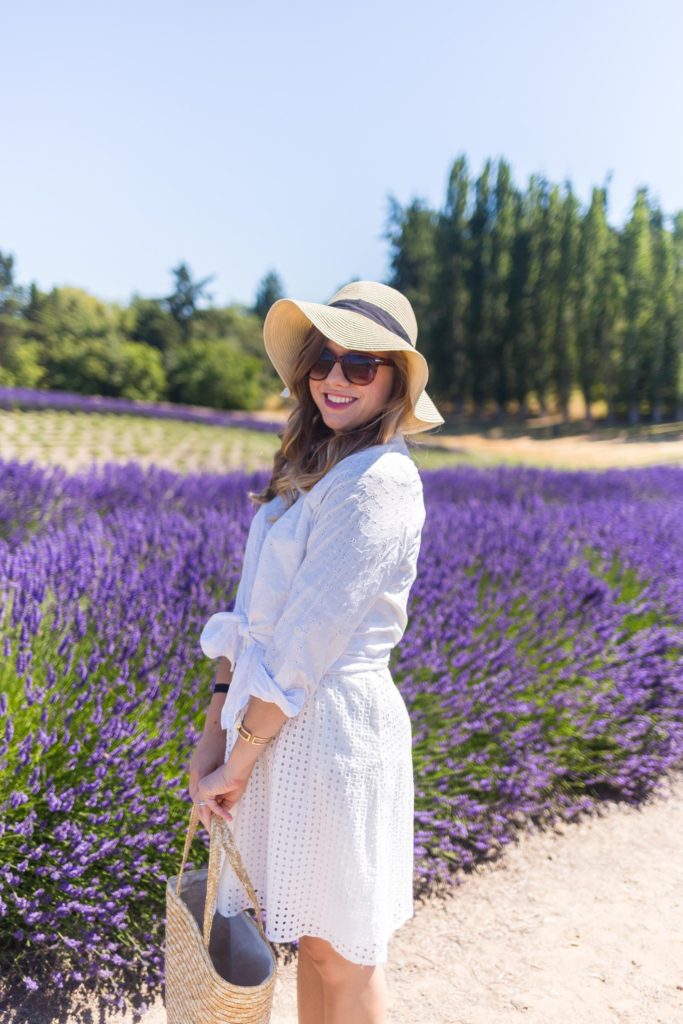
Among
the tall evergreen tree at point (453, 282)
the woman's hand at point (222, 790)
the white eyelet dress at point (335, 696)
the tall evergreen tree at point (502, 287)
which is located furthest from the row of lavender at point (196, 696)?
the tall evergreen tree at point (453, 282)

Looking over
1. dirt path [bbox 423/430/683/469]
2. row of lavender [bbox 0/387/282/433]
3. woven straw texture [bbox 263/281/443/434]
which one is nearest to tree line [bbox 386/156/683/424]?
dirt path [bbox 423/430/683/469]

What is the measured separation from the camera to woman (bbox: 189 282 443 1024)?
1.19 metres

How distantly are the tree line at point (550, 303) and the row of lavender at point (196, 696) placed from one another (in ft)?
84.9

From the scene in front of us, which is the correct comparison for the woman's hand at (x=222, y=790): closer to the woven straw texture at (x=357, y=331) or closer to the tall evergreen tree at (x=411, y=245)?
the woven straw texture at (x=357, y=331)

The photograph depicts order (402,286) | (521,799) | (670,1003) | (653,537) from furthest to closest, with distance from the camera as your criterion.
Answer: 1. (402,286)
2. (653,537)
3. (521,799)
4. (670,1003)

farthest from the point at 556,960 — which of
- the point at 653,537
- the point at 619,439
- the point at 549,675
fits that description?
the point at 619,439

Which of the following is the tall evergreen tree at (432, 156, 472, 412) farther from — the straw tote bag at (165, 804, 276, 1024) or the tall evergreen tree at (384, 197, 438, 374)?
the straw tote bag at (165, 804, 276, 1024)

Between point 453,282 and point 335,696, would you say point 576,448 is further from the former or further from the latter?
point 335,696

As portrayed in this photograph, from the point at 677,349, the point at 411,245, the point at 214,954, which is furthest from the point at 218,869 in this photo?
the point at 411,245

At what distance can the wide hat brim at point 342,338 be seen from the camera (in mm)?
1302

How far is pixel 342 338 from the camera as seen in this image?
4.26 feet

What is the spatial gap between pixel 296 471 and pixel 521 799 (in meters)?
1.74

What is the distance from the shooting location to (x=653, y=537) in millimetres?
4008

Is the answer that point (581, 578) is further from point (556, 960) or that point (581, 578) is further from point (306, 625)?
point (306, 625)
